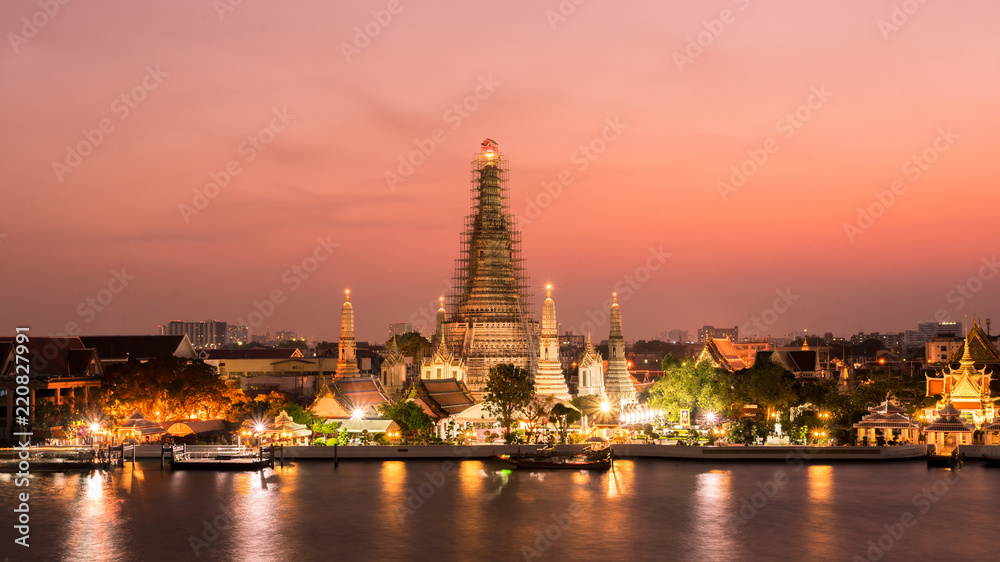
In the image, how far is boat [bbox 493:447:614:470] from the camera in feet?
174

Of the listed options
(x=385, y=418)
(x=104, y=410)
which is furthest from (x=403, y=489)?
(x=104, y=410)

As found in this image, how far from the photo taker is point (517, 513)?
131 ft

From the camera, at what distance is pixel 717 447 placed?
56.3 m

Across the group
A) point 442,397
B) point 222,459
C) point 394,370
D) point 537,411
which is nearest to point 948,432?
point 537,411

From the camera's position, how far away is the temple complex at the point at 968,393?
207ft

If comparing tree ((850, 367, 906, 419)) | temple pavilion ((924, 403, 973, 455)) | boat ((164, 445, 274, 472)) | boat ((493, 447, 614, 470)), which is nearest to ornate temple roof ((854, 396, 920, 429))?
temple pavilion ((924, 403, 973, 455))

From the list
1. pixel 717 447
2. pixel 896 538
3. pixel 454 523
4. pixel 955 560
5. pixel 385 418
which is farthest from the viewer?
pixel 385 418

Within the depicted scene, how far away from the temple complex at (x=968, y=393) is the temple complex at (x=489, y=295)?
3063cm

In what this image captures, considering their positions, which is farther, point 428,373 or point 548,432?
point 428,373

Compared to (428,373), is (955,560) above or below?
below

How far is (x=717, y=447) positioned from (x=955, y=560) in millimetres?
24194

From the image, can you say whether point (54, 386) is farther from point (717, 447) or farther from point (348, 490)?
point (717, 447)

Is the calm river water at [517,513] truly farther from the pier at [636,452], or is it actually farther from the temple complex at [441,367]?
the temple complex at [441,367]

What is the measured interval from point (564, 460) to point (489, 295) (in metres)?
29.3
